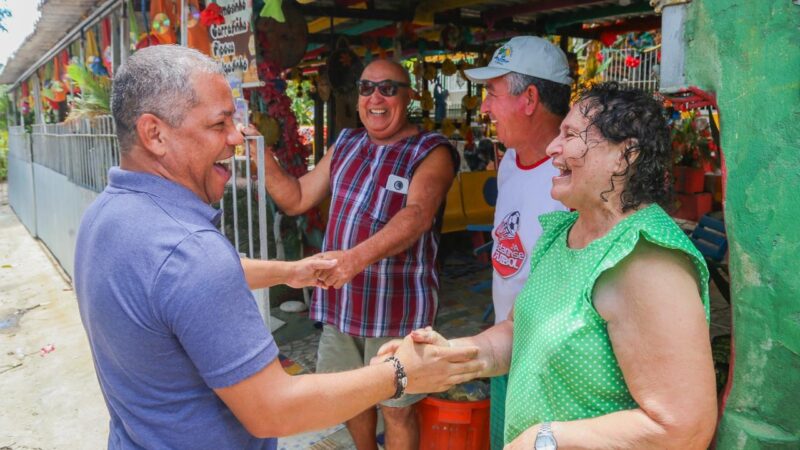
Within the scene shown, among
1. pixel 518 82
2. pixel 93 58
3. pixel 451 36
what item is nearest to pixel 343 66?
pixel 451 36

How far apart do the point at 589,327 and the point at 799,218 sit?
1.66 feet

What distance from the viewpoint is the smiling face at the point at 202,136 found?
1.39m

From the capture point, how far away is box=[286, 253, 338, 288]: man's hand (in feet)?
7.82

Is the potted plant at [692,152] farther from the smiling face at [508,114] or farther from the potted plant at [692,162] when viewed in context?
the smiling face at [508,114]

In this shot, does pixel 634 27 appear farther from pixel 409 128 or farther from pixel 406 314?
pixel 406 314

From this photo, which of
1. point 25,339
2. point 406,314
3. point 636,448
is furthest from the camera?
point 25,339

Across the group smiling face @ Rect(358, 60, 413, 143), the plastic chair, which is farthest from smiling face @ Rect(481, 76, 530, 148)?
the plastic chair

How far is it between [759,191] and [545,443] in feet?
2.51

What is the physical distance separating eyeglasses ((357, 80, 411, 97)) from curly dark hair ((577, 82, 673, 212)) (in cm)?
140

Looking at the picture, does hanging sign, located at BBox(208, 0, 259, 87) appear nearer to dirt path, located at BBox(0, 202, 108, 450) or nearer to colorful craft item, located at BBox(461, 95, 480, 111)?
dirt path, located at BBox(0, 202, 108, 450)

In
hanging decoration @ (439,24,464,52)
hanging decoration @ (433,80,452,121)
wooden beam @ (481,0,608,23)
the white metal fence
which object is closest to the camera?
the white metal fence

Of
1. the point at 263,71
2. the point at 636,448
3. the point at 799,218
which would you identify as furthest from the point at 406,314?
the point at 263,71

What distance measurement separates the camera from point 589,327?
137 centimetres

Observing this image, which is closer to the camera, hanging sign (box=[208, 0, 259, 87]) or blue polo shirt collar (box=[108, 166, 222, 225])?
blue polo shirt collar (box=[108, 166, 222, 225])
